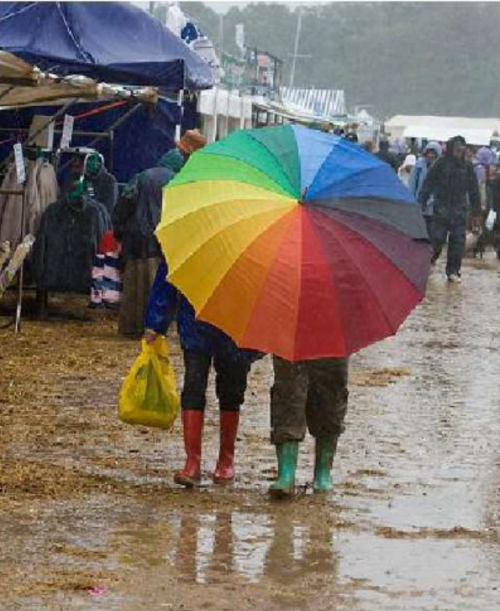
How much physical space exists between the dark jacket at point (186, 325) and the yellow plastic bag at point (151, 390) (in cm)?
17

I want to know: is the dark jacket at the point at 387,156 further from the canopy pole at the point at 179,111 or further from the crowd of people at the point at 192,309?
the canopy pole at the point at 179,111

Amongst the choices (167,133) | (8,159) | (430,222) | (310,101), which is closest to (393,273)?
(8,159)

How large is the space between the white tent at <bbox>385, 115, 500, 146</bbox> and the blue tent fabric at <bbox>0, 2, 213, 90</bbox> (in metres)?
31.0

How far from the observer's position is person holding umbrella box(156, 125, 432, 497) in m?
8.13

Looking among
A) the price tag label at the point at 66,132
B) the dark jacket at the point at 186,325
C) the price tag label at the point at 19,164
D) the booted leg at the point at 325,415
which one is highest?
the price tag label at the point at 66,132

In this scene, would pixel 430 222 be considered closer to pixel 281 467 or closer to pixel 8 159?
pixel 8 159

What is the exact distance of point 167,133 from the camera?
762 inches

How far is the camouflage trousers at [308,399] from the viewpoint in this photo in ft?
28.7

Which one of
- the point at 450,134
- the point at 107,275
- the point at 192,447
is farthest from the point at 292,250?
the point at 450,134

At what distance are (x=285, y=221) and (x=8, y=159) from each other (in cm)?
906

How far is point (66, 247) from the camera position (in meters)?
15.7

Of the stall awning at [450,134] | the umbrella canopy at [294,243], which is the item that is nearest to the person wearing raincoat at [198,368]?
the umbrella canopy at [294,243]

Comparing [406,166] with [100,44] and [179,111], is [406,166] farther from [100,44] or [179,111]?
[100,44]

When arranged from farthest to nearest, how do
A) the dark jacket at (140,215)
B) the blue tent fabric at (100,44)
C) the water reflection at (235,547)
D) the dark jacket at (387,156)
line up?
the dark jacket at (387,156) → the blue tent fabric at (100,44) → the dark jacket at (140,215) → the water reflection at (235,547)
